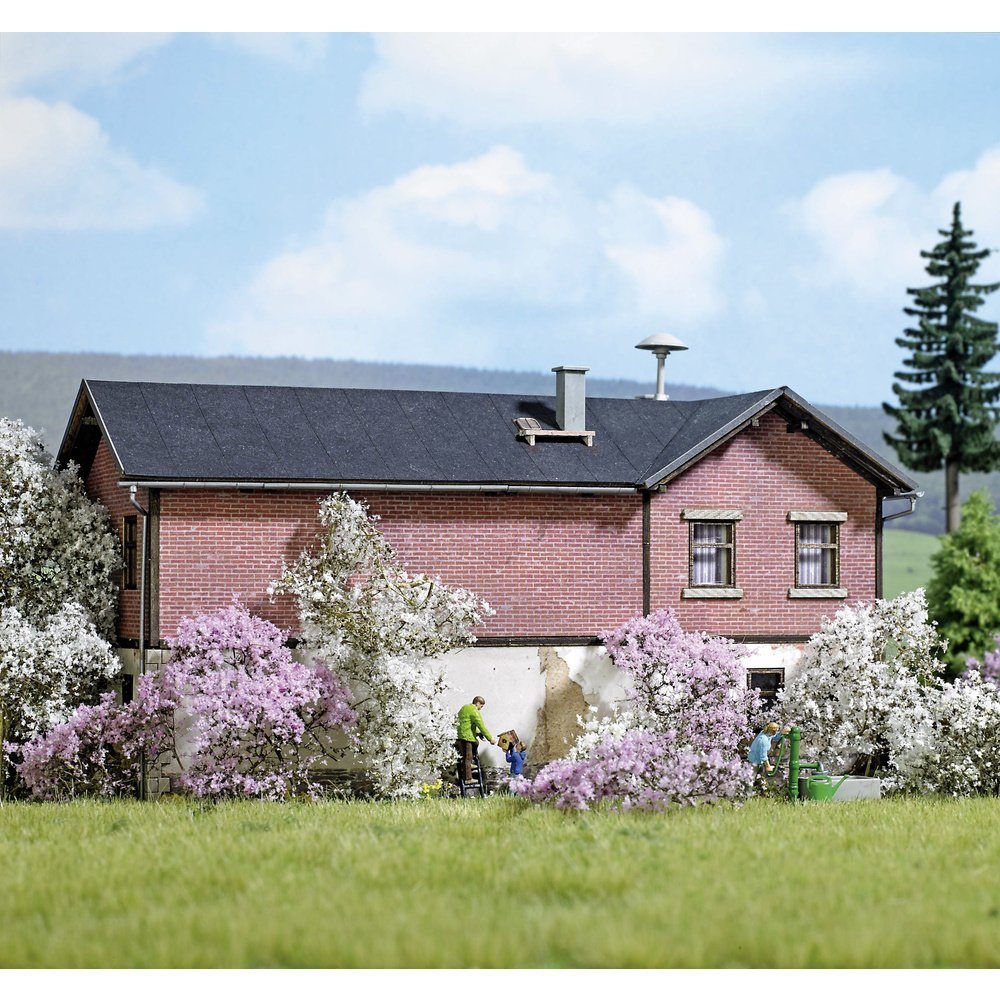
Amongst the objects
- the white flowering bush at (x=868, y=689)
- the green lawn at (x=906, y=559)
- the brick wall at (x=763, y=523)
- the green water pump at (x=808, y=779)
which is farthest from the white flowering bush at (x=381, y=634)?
the green lawn at (x=906, y=559)

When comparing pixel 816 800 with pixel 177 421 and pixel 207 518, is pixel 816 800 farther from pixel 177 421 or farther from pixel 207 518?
pixel 177 421

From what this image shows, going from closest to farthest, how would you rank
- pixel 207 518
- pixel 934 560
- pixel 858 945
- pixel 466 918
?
pixel 858 945 < pixel 466 918 < pixel 207 518 < pixel 934 560

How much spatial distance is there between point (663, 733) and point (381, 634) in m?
5.70

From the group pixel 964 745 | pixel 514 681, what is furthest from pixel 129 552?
pixel 964 745

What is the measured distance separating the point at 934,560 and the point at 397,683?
99.7 feet

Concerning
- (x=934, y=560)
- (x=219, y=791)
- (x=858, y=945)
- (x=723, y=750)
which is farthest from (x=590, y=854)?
(x=934, y=560)

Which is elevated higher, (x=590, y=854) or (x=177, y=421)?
(x=177, y=421)

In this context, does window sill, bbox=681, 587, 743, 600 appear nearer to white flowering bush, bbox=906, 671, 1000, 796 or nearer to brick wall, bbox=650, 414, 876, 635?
→ brick wall, bbox=650, 414, 876, 635

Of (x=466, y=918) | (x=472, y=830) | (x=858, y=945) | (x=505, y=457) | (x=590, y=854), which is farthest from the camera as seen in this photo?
(x=505, y=457)

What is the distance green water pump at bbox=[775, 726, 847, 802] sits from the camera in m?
26.4

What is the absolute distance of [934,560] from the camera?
52875 millimetres

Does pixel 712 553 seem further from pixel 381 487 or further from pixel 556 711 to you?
pixel 381 487

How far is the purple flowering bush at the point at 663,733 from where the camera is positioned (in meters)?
23.9

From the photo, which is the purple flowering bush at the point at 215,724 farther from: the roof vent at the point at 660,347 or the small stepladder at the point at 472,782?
the roof vent at the point at 660,347
